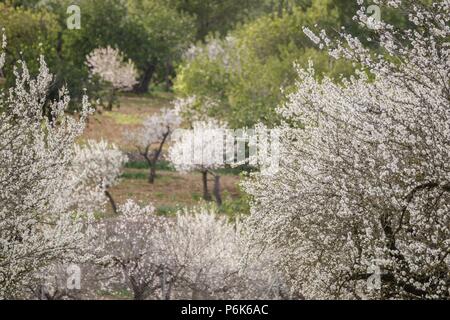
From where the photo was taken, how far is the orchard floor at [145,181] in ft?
158

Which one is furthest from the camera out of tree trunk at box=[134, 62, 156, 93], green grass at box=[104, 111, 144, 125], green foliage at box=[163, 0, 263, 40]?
green foliage at box=[163, 0, 263, 40]

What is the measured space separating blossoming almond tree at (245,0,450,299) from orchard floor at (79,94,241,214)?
23.3 m

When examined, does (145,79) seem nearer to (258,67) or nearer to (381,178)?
(258,67)

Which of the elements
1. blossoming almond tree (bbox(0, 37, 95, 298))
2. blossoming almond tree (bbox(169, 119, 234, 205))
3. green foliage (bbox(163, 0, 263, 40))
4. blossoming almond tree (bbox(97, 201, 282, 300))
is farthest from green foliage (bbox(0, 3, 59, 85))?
blossoming almond tree (bbox(0, 37, 95, 298))

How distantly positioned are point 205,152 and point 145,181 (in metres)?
5.29

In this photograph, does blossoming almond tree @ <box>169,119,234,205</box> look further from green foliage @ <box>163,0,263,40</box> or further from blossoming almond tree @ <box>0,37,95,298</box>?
green foliage @ <box>163,0,263,40</box>

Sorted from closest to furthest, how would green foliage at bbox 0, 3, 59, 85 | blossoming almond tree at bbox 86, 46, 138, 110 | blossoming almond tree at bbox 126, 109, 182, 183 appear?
green foliage at bbox 0, 3, 59, 85 → blossoming almond tree at bbox 126, 109, 182, 183 → blossoming almond tree at bbox 86, 46, 138, 110

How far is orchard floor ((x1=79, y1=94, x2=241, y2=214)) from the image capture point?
48216mm

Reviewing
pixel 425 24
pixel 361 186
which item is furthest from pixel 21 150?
pixel 425 24

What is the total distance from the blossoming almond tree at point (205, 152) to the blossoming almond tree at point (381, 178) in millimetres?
31340

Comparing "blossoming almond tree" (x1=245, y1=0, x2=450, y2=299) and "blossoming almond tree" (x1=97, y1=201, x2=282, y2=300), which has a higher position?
"blossoming almond tree" (x1=245, y1=0, x2=450, y2=299)

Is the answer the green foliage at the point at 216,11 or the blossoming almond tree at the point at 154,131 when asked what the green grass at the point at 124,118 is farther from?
Result: the green foliage at the point at 216,11

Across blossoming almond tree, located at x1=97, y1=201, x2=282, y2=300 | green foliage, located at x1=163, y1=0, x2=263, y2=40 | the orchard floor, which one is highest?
green foliage, located at x1=163, y1=0, x2=263, y2=40

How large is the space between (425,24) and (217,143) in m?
36.6
